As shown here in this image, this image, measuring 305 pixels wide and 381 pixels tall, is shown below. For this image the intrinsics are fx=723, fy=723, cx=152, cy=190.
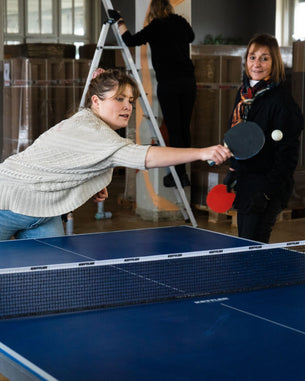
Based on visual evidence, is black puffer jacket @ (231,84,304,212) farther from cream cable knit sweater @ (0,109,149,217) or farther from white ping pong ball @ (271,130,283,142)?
cream cable knit sweater @ (0,109,149,217)

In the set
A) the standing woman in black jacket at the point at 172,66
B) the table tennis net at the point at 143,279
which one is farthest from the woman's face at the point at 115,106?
the standing woman in black jacket at the point at 172,66

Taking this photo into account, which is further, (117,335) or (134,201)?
(134,201)

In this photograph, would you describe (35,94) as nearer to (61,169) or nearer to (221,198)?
(221,198)

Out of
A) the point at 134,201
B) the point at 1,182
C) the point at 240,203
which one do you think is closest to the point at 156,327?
the point at 1,182

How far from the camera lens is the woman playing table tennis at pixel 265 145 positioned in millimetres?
3645

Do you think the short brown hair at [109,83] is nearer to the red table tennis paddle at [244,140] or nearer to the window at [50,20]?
the red table tennis paddle at [244,140]

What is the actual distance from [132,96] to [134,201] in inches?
181

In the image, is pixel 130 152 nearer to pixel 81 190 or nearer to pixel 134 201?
pixel 81 190

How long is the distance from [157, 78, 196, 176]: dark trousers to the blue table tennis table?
3462 mm

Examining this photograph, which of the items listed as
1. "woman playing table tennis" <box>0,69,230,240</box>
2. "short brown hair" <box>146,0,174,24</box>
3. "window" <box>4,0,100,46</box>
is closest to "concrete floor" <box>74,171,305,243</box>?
"window" <box>4,0,100,46</box>

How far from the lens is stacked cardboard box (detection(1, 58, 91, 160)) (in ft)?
22.4

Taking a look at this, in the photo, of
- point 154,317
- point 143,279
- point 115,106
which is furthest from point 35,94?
point 154,317

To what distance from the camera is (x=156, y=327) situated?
6.64 feet

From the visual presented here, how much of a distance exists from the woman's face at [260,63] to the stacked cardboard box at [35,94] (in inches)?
127
